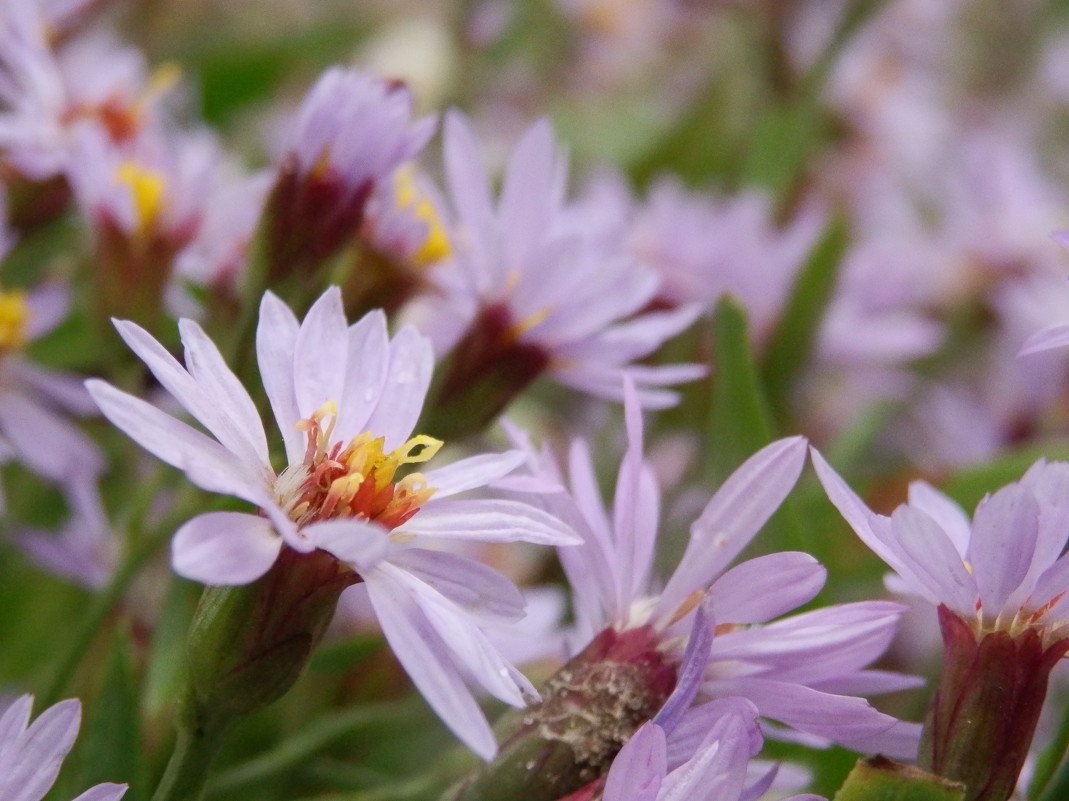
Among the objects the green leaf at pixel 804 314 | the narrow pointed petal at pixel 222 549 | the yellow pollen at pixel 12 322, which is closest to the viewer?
the narrow pointed petal at pixel 222 549

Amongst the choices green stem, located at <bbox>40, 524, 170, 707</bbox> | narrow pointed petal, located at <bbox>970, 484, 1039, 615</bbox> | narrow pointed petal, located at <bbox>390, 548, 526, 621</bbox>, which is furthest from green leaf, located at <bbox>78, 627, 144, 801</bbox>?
narrow pointed petal, located at <bbox>970, 484, 1039, 615</bbox>

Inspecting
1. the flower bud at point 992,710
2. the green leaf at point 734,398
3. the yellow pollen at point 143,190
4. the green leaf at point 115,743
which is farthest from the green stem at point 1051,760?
the yellow pollen at point 143,190

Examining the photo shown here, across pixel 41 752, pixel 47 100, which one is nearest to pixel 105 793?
pixel 41 752

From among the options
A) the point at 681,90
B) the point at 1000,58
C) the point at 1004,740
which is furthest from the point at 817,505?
the point at 1000,58

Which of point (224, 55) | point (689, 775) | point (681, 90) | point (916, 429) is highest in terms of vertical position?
point (224, 55)

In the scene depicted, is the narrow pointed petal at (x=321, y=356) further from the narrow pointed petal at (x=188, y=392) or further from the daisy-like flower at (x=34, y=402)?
the daisy-like flower at (x=34, y=402)

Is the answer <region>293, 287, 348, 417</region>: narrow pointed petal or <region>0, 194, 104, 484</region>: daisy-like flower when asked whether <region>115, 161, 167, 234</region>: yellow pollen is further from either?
<region>293, 287, 348, 417</region>: narrow pointed petal

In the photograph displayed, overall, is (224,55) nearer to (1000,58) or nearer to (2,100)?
(2,100)
